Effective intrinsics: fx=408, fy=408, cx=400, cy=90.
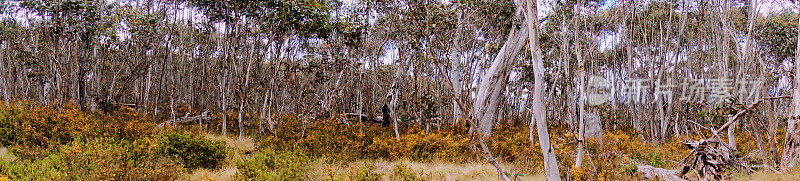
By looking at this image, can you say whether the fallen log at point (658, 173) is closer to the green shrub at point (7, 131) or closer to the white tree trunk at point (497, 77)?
the white tree trunk at point (497, 77)

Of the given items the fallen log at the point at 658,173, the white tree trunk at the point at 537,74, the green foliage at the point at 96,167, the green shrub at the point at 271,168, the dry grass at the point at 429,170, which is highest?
the white tree trunk at the point at 537,74

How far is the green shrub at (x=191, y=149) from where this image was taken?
5.71 metres

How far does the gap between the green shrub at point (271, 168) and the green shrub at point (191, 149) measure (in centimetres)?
86

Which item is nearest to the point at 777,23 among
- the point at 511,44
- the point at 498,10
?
the point at 498,10

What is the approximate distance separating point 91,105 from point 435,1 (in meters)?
9.47

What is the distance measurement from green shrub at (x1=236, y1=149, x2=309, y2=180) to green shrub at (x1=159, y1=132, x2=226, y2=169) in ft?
2.83

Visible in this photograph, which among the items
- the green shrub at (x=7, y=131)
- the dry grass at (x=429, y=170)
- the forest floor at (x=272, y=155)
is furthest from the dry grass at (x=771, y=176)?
the green shrub at (x=7, y=131)

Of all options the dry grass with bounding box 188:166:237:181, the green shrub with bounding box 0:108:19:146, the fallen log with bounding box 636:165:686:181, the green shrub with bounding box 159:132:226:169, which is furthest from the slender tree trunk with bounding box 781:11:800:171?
the green shrub with bounding box 0:108:19:146

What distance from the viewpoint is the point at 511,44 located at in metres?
7.47

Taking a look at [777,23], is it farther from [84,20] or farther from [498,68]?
[84,20]

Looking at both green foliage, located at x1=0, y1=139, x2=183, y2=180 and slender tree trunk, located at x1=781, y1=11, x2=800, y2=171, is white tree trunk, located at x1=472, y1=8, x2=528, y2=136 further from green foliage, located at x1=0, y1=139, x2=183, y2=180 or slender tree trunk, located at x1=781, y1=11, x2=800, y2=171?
green foliage, located at x1=0, y1=139, x2=183, y2=180

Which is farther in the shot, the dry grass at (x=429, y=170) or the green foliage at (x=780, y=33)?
the green foliage at (x=780, y=33)

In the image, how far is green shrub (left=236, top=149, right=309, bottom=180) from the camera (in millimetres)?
4535

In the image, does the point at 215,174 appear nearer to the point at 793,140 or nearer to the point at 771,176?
the point at 793,140
